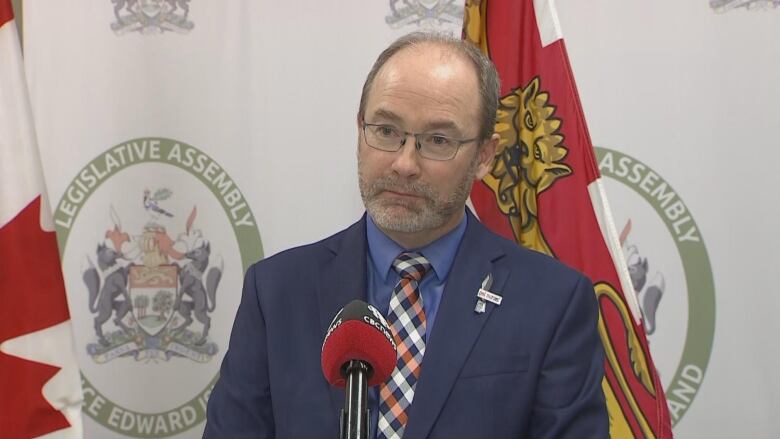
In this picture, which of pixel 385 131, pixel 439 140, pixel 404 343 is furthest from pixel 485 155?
pixel 404 343

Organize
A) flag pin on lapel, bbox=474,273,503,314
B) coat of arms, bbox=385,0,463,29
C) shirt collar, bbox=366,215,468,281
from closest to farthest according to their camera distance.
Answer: flag pin on lapel, bbox=474,273,503,314, shirt collar, bbox=366,215,468,281, coat of arms, bbox=385,0,463,29

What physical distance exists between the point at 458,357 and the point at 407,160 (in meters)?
0.46

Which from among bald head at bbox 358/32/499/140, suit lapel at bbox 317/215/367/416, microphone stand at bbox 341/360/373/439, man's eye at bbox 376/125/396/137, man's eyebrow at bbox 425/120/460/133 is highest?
bald head at bbox 358/32/499/140

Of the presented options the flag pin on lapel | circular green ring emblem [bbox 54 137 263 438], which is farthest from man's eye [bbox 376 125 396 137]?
circular green ring emblem [bbox 54 137 263 438]

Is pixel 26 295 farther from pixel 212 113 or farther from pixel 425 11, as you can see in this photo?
pixel 425 11

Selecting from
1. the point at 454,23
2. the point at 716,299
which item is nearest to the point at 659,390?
the point at 716,299

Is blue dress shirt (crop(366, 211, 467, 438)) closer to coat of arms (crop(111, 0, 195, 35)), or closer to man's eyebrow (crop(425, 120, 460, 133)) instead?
man's eyebrow (crop(425, 120, 460, 133))

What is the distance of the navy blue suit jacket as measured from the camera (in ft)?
5.91

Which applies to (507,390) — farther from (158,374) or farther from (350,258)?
(158,374)

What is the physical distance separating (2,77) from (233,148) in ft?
2.78

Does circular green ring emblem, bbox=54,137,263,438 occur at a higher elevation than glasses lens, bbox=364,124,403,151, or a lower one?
lower

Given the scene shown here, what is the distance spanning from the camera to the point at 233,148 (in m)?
2.88

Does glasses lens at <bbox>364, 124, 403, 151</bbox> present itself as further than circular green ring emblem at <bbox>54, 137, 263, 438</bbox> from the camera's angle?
No

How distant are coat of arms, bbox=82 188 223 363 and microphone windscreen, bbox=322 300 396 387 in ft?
5.70
